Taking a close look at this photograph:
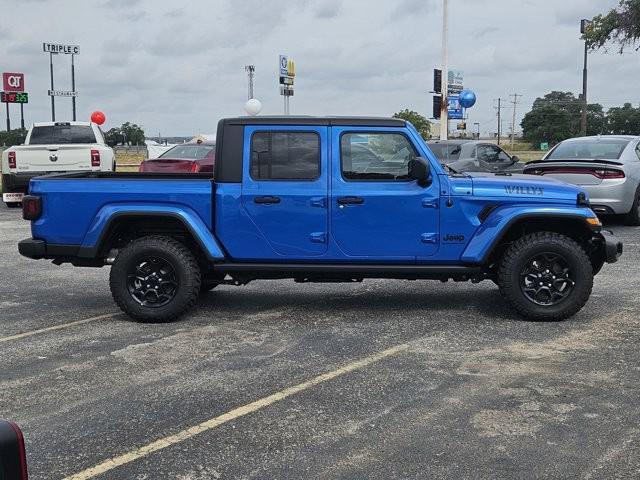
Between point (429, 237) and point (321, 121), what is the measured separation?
4.54 feet

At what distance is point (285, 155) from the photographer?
6.55 meters

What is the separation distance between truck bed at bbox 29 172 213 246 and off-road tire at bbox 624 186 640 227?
857 centimetres

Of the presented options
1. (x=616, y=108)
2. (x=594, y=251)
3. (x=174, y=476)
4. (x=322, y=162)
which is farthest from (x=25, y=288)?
(x=616, y=108)

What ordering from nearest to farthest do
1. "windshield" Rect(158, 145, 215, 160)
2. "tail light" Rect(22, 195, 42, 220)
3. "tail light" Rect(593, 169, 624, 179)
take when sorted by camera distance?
"tail light" Rect(22, 195, 42, 220), "tail light" Rect(593, 169, 624, 179), "windshield" Rect(158, 145, 215, 160)

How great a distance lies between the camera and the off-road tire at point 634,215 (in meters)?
12.5

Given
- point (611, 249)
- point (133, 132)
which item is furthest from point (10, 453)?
point (133, 132)

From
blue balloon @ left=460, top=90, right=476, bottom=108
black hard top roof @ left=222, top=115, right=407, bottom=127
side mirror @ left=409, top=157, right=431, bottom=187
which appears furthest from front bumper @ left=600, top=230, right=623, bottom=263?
blue balloon @ left=460, top=90, right=476, bottom=108

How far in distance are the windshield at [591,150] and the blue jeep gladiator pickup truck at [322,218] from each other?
6481mm

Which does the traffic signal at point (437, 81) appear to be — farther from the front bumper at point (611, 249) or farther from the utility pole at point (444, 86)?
the front bumper at point (611, 249)

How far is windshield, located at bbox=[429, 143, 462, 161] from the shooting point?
15.3m

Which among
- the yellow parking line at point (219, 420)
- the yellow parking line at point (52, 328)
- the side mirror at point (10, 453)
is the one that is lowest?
the yellow parking line at point (219, 420)

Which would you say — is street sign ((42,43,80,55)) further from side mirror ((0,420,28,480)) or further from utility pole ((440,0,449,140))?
side mirror ((0,420,28,480))

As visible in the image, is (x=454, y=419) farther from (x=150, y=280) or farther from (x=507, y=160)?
(x=507, y=160)

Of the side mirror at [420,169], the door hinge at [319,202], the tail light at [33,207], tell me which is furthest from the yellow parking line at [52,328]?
the side mirror at [420,169]
